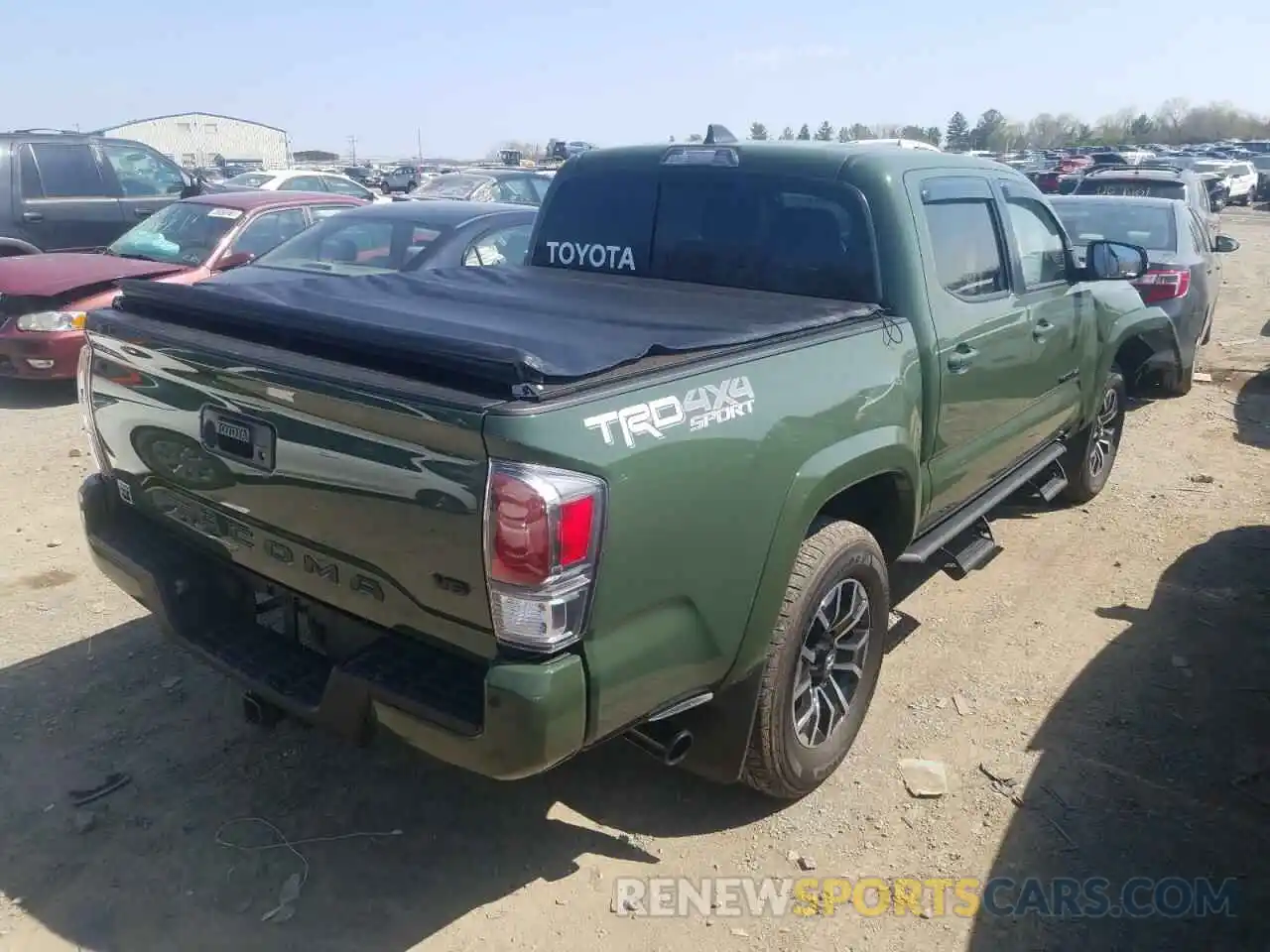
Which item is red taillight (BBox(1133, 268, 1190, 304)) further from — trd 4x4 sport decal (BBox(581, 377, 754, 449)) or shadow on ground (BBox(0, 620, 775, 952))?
trd 4x4 sport decal (BBox(581, 377, 754, 449))

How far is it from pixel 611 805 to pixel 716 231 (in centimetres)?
220

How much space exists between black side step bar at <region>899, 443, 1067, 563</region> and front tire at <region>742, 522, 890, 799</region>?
0.39m

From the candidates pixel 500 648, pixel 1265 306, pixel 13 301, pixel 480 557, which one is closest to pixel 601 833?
pixel 500 648

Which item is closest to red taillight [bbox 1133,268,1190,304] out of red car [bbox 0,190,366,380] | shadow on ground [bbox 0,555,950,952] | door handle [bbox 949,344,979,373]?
door handle [bbox 949,344,979,373]

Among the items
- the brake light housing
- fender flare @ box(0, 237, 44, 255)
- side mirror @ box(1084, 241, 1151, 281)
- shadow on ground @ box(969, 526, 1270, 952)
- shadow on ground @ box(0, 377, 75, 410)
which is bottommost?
shadow on ground @ box(0, 377, 75, 410)

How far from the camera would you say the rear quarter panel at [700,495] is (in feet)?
7.50

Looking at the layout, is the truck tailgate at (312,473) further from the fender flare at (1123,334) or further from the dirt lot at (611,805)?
the fender flare at (1123,334)

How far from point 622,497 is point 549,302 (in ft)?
4.54

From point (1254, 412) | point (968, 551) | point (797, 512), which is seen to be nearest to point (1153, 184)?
point (1254, 412)

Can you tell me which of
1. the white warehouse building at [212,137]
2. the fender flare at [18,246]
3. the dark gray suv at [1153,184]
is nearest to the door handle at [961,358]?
the fender flare at [18,246]

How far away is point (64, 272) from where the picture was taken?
7859 millimetres

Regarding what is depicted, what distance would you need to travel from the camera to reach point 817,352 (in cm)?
299

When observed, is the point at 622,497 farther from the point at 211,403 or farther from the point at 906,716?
the point at 906,716

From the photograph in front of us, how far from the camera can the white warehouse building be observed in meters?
62.0
